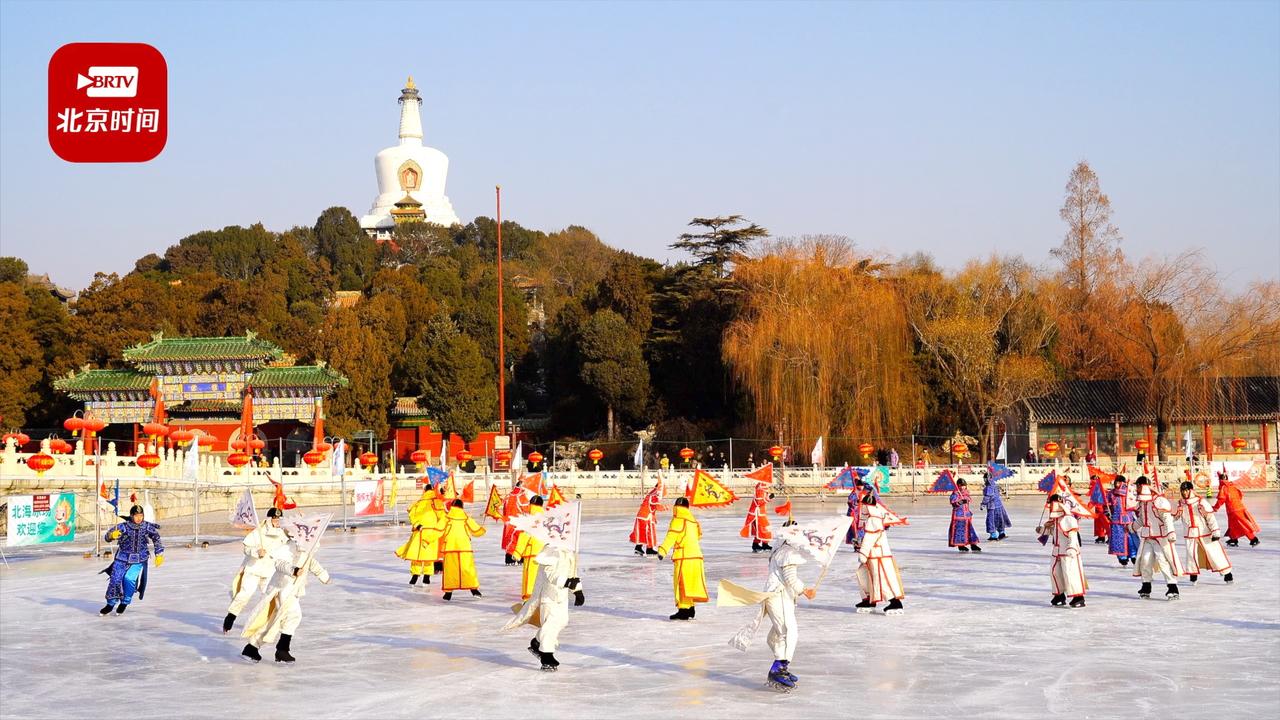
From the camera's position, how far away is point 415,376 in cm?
5453

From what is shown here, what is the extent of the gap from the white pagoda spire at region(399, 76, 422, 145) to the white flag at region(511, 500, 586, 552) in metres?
105

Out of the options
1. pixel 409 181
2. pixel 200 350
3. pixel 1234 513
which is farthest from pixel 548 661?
pixel 409 181

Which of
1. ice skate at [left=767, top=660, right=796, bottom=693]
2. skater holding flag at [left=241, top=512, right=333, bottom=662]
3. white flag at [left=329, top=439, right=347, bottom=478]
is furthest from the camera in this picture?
white flag at [left=329, top=439, right=347, bottom=478]

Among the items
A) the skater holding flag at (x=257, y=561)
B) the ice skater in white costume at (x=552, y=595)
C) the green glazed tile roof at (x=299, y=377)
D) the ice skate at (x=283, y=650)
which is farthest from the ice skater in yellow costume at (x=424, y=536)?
the green glazed tile roof at (x=299, y=377)

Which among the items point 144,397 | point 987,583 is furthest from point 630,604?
point 144,397

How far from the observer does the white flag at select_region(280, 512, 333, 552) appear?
11555mm

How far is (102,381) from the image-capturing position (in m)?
49.5

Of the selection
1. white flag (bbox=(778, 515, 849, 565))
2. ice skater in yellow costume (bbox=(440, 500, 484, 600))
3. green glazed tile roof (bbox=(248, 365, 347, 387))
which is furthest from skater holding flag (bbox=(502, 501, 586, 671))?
green glazed tile roof (bbox=(248, 365, 347, 387))

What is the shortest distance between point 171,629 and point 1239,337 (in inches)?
1610

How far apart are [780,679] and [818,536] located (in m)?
1.21

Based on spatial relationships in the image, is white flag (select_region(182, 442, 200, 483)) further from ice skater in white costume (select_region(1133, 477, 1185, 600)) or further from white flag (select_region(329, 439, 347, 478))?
ice skater in white costume (select_region(1133, 477, 1185, 600))

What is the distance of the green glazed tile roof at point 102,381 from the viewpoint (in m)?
49.2

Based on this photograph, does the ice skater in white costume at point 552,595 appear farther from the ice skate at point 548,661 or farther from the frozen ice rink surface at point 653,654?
the frozen ice rink surface at point 653,654

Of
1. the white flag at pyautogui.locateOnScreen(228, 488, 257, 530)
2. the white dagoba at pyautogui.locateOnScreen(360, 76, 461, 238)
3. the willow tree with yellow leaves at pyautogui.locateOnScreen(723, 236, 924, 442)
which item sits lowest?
the white flag at pyautogui.locateOnScreen(228, 488, 257, 530)
